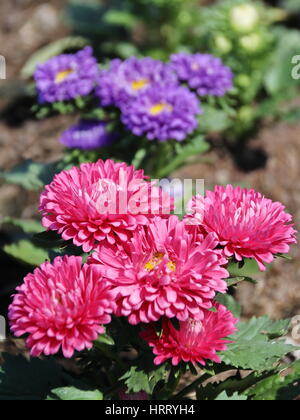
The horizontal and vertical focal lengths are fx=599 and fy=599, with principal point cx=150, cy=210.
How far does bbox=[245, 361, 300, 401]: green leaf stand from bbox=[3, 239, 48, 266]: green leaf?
903 millimetres

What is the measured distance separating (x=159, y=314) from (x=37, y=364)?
68 centimetres

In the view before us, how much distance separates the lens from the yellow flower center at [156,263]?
4.64 feet

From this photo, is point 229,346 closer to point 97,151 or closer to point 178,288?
point 178,288

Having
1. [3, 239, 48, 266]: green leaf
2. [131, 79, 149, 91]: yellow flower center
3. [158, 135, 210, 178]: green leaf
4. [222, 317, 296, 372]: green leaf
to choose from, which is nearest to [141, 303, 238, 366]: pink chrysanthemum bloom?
[222, 317, 296, 372]: green leaf

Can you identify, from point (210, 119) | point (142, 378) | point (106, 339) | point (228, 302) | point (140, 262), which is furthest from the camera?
point (210, 119)

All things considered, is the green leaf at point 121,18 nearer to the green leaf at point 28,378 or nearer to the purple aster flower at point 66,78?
the purple aster flower at point 66,78

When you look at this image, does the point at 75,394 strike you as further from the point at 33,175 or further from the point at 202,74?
the point at 202,74

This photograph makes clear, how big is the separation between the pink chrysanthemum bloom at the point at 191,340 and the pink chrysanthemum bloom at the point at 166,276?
0.07 metres

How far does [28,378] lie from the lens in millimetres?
1793

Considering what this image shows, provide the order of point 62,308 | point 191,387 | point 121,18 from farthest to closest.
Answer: point 121,18 < point 191,387 < point 62,308

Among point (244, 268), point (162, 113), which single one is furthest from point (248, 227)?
point (162, 113)

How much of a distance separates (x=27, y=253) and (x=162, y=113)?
2.46ft

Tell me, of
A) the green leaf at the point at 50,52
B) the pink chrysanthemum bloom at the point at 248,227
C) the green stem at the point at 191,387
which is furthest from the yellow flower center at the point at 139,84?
the green leaf at the point at 50,52

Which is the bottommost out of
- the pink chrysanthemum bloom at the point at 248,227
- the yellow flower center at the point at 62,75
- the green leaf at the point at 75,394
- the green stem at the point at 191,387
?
the green stem at the point at 191,387
